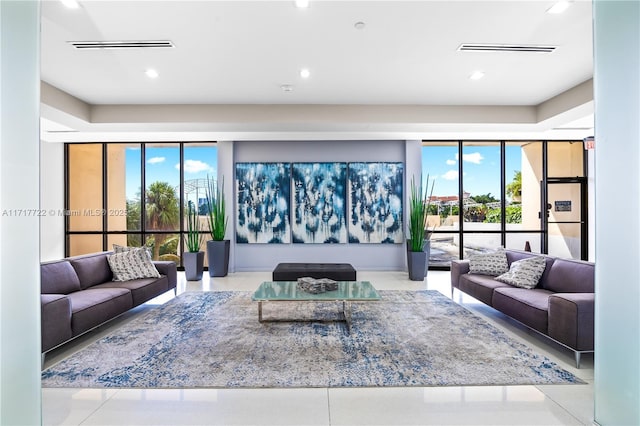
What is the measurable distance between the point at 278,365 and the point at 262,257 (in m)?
4.49

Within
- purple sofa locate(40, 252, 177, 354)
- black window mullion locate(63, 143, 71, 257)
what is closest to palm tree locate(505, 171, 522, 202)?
purple sofa locate(40, 252, 177, 354)

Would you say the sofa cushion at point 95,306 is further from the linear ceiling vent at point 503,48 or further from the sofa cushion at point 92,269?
the linear ceiling vent at point 503,48

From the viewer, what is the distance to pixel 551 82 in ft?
14.8

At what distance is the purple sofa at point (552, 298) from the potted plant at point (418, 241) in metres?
1.31

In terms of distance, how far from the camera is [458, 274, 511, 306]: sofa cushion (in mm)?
3932

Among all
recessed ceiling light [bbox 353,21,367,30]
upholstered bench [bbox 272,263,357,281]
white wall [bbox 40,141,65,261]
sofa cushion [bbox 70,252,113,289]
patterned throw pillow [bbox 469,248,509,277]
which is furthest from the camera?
white wall [bbox 40,141,65,261]

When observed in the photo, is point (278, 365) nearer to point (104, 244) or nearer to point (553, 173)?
point (104, 244)

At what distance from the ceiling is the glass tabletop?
9.01 ft

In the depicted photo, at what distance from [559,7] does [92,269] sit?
5.82 metres

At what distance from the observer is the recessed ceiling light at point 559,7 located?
288cm

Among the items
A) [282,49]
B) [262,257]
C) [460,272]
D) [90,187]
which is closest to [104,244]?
[90,187]

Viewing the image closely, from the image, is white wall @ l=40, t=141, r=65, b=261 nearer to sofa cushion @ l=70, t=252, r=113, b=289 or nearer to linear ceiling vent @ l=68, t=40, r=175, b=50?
sofa cushion @ l=70, t=252, r=113, b=289
